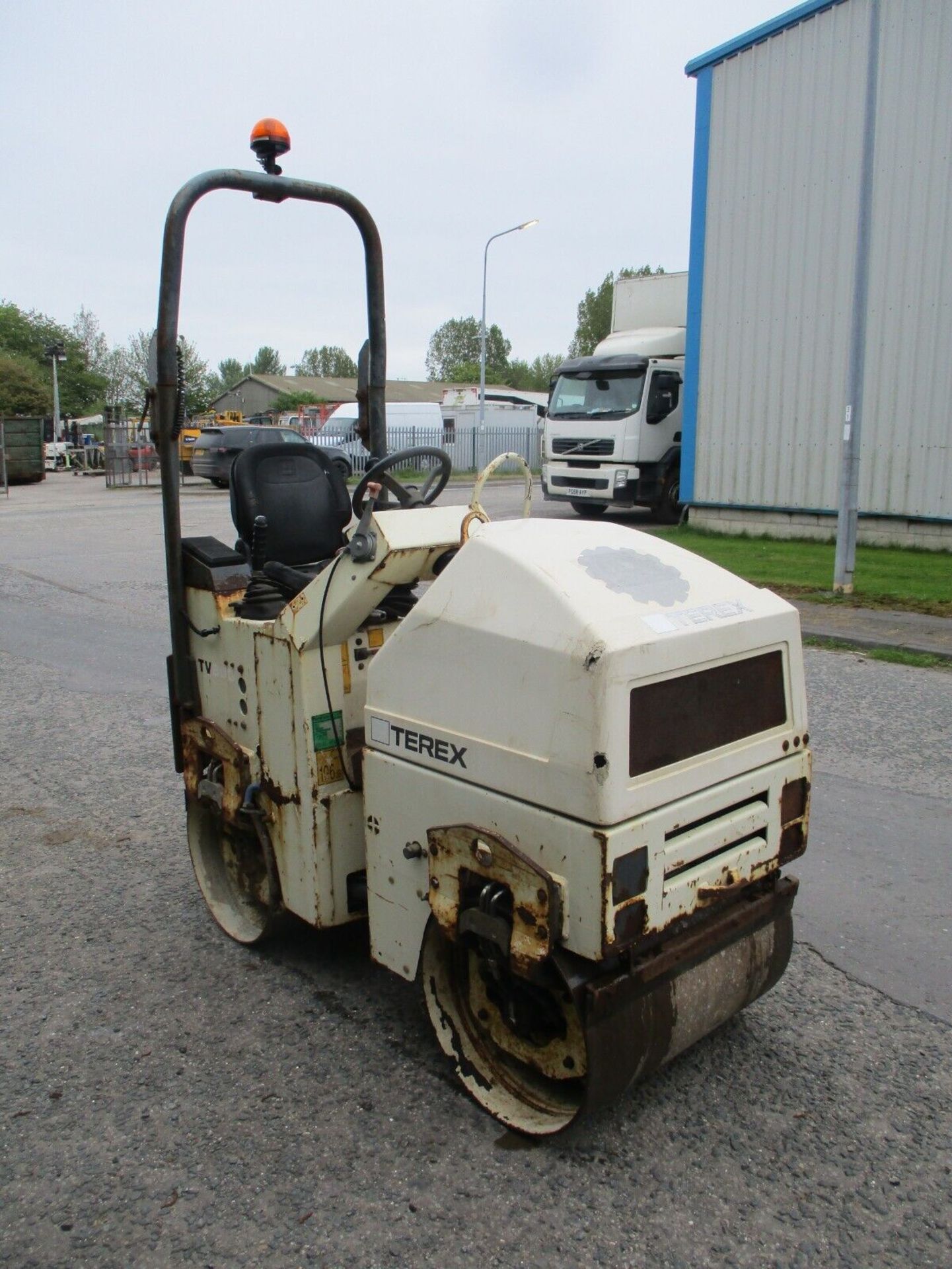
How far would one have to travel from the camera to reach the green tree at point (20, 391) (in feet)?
165

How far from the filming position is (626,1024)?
2.43m

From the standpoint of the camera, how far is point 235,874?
368 centimetres

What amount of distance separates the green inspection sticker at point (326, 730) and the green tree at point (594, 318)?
68.3m

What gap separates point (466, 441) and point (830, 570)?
26451 mm

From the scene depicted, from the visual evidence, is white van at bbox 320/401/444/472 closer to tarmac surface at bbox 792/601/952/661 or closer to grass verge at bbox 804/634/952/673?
tarmac surface at bbox 792/601/952/661

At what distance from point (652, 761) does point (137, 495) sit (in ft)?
82.1

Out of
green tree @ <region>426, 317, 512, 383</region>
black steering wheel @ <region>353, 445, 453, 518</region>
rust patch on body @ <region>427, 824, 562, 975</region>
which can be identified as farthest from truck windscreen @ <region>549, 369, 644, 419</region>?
green tree @ <region>426, 317, 512, 383</region>

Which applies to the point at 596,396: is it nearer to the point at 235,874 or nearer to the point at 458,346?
the point at 235,874

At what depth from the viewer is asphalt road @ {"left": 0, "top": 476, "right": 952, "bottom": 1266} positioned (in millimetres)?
2309

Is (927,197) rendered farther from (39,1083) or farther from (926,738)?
(39,1083)

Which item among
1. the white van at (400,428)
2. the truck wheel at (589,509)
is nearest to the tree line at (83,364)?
the white van at (400,428)

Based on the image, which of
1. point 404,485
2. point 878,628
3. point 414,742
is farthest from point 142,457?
point 414,742

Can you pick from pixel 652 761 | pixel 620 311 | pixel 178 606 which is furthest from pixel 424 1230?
pixel 620 311

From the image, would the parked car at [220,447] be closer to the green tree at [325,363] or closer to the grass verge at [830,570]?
the grass verge at [830,570]
